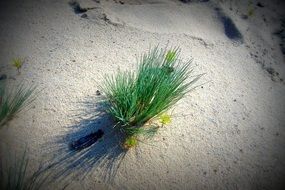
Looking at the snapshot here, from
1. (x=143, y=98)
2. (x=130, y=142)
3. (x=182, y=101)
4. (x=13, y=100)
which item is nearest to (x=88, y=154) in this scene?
(x=130, y=142)

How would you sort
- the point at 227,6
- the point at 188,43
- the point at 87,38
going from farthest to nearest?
1. the point at 227,6
2. the point at 188,43
3. the point at 87,38

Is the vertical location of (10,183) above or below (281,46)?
below

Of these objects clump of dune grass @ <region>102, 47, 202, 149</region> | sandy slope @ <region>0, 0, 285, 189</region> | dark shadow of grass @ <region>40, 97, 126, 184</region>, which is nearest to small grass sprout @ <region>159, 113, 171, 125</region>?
clump of dune grass @ <region>102, 47, 202, 149</region>

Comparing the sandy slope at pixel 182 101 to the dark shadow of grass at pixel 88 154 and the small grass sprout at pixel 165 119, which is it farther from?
the small grass sprout at pixel 165 119

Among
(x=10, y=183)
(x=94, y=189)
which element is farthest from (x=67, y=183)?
(x=10, y=183)

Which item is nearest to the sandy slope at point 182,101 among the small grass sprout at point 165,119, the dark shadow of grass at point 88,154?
the dark shadow of grass at point 88,154

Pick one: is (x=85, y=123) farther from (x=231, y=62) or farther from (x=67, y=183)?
(x=231, y=62)
